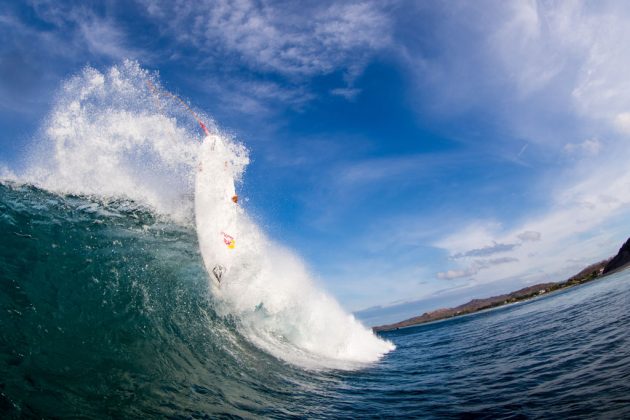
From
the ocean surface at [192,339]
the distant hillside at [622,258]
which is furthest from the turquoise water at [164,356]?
the distant hillside at [622,258]

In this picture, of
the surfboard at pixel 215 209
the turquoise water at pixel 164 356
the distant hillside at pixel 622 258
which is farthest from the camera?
the distant hillside at pixel 622 258

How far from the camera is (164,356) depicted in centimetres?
909

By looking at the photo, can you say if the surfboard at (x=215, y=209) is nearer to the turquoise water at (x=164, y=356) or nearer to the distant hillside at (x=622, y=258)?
the turquoise water at (x=164, y=356)

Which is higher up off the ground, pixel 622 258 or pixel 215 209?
pixel 215 209

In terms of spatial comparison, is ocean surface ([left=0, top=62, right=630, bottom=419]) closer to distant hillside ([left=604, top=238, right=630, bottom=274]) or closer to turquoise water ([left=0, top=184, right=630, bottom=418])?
turquoise water ([left=0, top=184, right=630, bottom=418])

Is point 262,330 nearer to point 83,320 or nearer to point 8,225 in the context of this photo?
point 83,320

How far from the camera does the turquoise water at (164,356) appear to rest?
6.10m

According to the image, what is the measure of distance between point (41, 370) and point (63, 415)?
1.35 meters

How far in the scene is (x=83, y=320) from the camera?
8.34m

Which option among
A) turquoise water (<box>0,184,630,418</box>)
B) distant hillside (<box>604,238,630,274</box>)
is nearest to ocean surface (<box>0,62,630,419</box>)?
turquoise water (<box>0,184,630,418</box>)

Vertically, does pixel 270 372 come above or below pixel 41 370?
below

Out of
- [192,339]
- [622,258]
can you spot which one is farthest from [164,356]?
[622,258]

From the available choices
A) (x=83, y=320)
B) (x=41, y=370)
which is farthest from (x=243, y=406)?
(x=83, y=320)

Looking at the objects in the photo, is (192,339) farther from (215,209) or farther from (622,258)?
(622,258)
